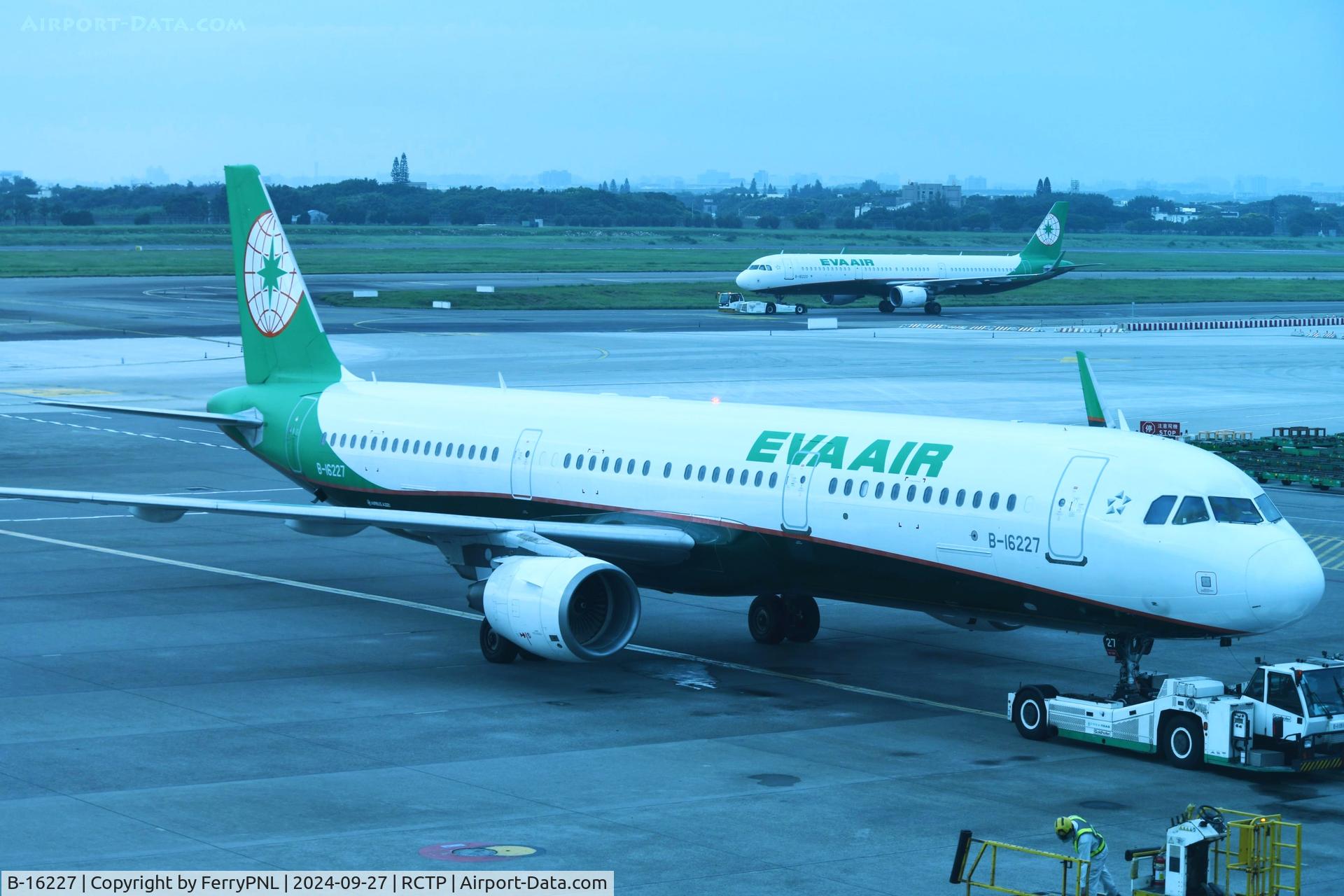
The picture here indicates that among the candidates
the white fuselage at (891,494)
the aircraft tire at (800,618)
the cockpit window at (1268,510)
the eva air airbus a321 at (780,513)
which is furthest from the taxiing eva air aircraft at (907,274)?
the cockpit window at (1268,510)

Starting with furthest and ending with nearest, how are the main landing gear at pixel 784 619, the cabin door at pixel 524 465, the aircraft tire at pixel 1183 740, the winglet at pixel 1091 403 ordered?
Result: the cabin door at pixel 524 465
the winglet at pixel 1091 403
the main landing gear at pixel 784 619
the aircraft tire at pixel 1183 740

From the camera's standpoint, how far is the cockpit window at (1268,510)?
23.8 meters

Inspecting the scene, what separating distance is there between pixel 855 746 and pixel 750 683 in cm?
418

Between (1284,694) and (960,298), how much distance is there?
121 meters

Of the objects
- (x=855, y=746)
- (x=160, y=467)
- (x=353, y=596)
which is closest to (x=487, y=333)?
(x=160, y=467)

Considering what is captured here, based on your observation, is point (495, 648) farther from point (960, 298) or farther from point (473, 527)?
point (960, 298)

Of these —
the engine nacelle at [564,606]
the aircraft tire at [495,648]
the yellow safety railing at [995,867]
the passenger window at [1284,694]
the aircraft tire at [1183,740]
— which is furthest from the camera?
the aircraft tire at [495,648]

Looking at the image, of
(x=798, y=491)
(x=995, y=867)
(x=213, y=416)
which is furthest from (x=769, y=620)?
(x=213, y=416)

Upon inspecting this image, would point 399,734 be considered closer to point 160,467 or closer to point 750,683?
point 750,683

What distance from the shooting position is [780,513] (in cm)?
2727

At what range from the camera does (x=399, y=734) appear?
2334 centimetres

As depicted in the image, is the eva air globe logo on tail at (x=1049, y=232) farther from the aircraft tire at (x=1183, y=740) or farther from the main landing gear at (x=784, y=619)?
the aircraft tire at (x=1183, y=740)

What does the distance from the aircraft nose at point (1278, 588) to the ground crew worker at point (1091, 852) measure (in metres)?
7.70

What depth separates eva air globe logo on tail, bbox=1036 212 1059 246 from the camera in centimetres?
12250
